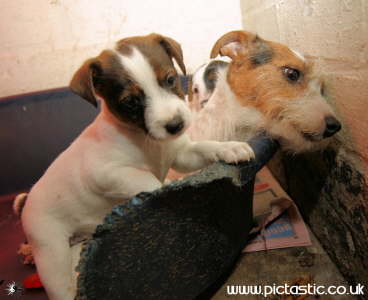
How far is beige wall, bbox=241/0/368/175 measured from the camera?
1.14 metres

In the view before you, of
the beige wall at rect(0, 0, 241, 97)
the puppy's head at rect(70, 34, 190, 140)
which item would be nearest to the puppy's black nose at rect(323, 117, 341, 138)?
the puppy's head at rect(70, 34, 190, 140)

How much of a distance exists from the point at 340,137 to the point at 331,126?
0.11m

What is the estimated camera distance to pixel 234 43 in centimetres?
175

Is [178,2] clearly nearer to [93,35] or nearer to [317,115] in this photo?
[93,35]

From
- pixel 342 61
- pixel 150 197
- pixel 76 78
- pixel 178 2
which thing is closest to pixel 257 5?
pixel 178 2

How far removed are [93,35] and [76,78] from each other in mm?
2068

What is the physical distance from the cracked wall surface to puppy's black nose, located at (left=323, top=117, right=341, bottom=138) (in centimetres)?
5

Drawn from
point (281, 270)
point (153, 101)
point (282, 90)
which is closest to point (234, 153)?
point (153, 101)

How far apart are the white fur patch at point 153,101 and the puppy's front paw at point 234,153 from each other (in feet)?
0.60

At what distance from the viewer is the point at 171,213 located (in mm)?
983

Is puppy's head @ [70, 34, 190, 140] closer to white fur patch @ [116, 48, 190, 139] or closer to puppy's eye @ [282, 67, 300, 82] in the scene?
white fur patch @ [116, 48, 190, 139]

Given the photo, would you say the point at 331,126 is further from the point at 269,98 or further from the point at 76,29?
the point at 76,29

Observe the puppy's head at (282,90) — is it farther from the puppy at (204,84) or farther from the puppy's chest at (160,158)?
the puppy's chest at (160,158)

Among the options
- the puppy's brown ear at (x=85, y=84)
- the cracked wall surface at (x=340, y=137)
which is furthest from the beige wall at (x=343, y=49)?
the puppy's brown ear at (x=85, y=84)
